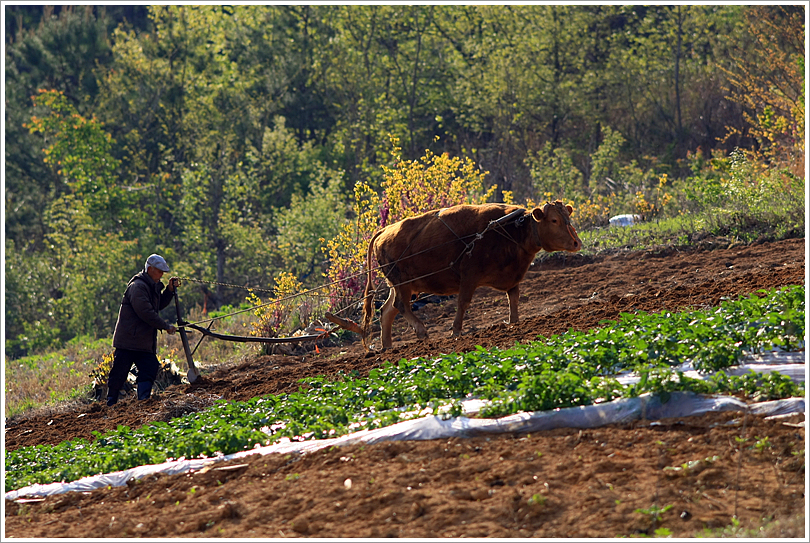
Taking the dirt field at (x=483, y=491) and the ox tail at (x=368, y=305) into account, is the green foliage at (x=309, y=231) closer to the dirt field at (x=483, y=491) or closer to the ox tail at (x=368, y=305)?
the ox tail at (x=368, y=305)

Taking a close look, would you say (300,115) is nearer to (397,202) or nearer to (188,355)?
(397,202)

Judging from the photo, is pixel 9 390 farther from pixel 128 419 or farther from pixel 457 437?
pixel 457 437

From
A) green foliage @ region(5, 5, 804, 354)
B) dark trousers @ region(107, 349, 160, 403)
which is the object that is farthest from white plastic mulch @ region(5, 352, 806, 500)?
green foliage @ region(5, 5, 804, 354)

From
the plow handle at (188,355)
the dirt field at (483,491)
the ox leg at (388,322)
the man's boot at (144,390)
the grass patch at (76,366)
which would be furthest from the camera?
the grass patch at (76,366)

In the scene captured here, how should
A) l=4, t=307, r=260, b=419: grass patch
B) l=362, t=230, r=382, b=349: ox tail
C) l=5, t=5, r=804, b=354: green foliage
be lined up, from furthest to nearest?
l=5, t=5, r=804, b=354: green foliage → l=4, t=307, r=260, b=419: grass patch → l=362, t=230, r=382, b=349: ox tail

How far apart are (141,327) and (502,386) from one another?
20.5 ft

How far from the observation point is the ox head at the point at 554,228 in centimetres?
1049

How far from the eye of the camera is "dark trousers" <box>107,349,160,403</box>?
11.1 metres

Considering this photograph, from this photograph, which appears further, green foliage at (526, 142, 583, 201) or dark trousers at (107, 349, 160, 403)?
green foliage at (526, 142, 583, 201)

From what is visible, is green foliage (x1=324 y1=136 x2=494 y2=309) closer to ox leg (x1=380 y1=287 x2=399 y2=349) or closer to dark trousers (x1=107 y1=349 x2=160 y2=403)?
ox leg (x1=380 y1=287 x2=399 y2=349)

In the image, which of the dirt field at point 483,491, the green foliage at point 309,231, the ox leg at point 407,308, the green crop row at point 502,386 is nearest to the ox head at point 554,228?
the ox leg at point 407,308

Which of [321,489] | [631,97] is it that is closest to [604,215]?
[631,97]

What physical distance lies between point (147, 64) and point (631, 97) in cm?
2074

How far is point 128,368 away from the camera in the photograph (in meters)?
11.4
